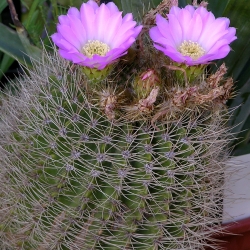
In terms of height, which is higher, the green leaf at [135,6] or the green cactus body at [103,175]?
the green leaf at [135,6]

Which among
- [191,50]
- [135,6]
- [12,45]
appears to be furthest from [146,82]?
[12,45]

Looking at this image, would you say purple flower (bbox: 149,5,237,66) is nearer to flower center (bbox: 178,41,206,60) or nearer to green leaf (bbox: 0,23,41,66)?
flower center (bbox: 178,41,206,60)

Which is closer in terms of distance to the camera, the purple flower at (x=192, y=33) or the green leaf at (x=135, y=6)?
the purple flower at (x=192, y=33)

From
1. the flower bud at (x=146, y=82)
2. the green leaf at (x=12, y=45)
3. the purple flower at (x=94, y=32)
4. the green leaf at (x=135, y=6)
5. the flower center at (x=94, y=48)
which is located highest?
the purple flower at (x=94, y=32)

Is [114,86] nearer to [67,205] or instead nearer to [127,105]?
[127,105]

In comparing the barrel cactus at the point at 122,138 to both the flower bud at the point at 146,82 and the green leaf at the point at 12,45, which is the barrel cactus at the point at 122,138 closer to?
the flower bud at the point at 146,82

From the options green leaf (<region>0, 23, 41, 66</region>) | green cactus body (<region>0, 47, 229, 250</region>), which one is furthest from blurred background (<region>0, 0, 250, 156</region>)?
green cactus body (<region>0, 47, 229, 250</region>)

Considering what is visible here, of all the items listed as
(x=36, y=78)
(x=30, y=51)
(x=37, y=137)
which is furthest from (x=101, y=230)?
(x=30, y=51)

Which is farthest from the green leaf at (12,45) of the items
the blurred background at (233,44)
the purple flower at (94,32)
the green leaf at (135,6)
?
the purple flower at (94,32)
